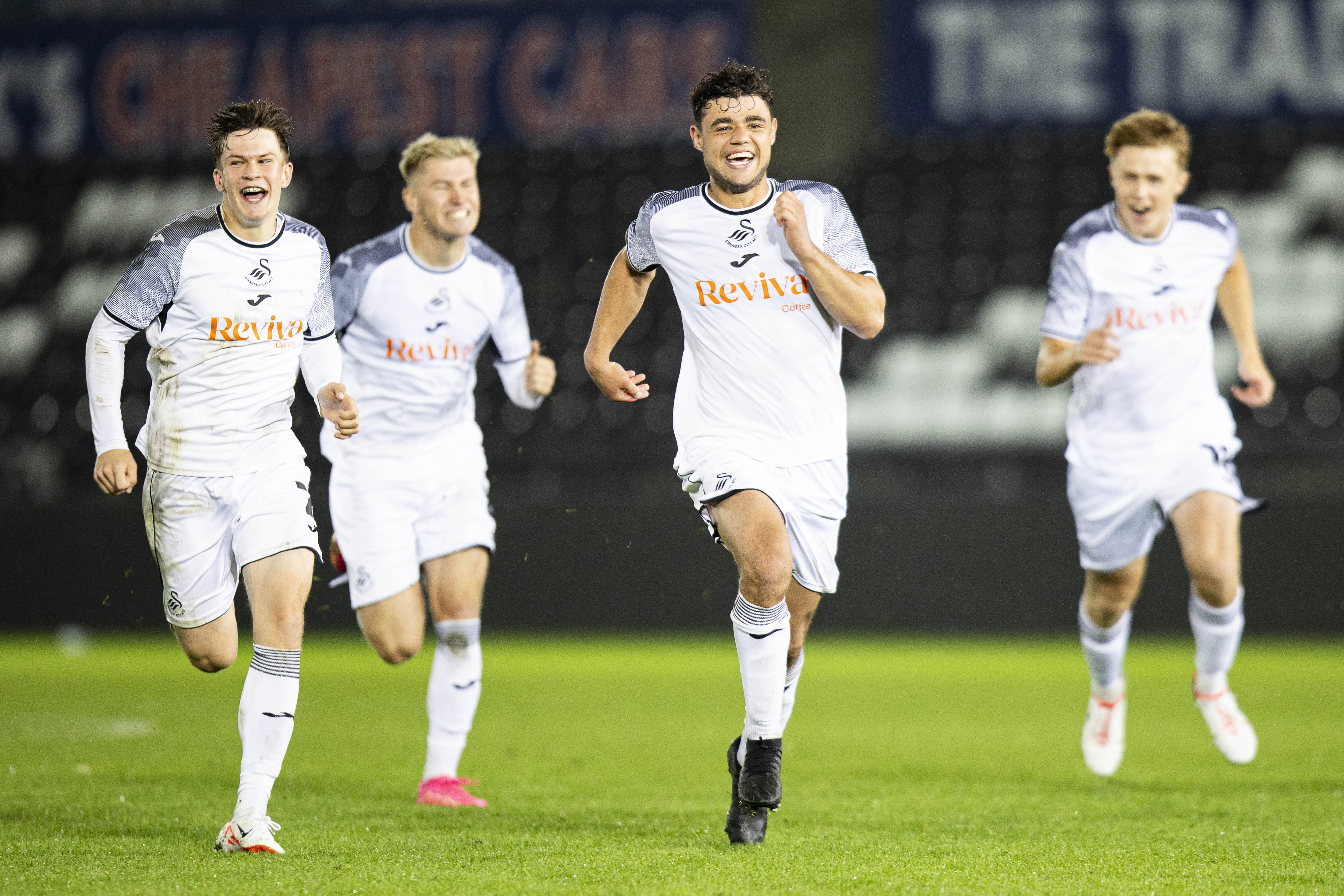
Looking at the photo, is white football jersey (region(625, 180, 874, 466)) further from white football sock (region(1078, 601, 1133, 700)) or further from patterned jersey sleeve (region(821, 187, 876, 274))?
white football sock (region(1078, 601, 1133, 700))

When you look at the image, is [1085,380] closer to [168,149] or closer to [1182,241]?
[1182,241]

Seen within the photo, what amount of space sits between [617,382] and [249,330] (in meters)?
1.07

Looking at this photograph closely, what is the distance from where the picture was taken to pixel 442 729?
5.50 meters

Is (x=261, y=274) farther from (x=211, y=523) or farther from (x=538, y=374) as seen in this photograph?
(x=538, y=374)

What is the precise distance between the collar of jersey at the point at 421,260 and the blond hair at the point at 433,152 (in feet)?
0.69

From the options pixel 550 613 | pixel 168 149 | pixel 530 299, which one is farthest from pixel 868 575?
pixel 168 149

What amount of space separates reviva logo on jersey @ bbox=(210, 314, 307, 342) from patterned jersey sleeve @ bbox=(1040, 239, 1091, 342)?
2.65 m

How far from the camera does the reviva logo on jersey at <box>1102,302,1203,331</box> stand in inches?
222

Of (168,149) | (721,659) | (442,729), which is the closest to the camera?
(442,729)

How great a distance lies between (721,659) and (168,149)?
6355 millimetres

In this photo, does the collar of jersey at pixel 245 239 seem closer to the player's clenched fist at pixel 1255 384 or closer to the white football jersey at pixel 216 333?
the white football jersey at pixel 216 333

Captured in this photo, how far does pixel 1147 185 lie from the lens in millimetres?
5570

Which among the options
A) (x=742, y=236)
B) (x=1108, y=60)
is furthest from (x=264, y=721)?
(x=1108, y=60)

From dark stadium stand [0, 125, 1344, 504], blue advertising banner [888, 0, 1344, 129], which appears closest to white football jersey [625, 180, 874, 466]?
dark stadium stand [0, 125, 1344, 504]
